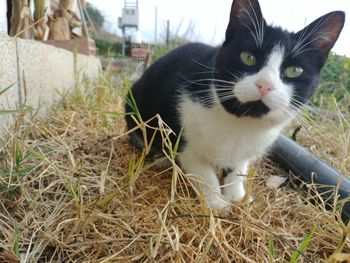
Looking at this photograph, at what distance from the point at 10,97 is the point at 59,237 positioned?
749 mm

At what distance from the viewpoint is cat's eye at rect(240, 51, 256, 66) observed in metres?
1.09

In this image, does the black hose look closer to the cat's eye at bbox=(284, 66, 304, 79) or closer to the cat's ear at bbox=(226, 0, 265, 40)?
the cat's eye at bbox=(284, 66, 304, 79)

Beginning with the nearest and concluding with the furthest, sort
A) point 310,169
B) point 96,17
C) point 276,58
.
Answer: point 276,58, point 310,169, point 96,17

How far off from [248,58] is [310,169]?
0.62 meters

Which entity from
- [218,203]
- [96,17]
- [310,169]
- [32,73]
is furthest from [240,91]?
[96,17]

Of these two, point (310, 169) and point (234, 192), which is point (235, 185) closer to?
point (234, 192)

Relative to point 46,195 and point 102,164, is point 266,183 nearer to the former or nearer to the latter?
point 102,164

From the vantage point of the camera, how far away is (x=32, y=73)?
1630 millimetres

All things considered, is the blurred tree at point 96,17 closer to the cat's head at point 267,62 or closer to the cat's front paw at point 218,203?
the cat's head at point 267,62

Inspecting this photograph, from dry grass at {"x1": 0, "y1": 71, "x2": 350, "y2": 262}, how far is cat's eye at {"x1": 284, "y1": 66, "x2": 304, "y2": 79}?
1.22ft

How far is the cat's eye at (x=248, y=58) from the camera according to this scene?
1089 millimetres

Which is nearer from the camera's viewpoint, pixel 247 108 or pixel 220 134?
pixel 247 108

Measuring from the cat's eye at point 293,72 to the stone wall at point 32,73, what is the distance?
0.89m

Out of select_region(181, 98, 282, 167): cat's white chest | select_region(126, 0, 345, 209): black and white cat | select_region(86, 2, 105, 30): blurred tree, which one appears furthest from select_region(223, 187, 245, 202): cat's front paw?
select_region(86, 2, 105, 30): blurred tree
